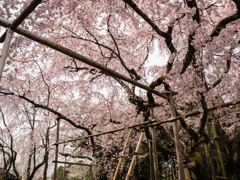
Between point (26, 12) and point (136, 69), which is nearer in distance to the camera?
point (26, 12)

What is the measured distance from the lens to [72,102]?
23.8 feet

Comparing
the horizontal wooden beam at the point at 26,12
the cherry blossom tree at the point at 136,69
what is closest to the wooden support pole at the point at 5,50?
the horizontal wooden beam at the point at 26,12

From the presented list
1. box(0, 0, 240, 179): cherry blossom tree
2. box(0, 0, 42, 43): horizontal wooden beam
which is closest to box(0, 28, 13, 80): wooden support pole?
box(0, 0, 42, 43): horizontal wooden beam

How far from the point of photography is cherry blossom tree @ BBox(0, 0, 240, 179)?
2.63m

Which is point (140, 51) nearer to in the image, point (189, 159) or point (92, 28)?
point (92, 28)

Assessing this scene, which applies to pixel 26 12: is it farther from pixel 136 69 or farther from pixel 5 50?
pixel 136 69

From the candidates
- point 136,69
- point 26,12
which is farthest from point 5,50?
point 136,69

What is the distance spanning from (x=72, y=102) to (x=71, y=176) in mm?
8410

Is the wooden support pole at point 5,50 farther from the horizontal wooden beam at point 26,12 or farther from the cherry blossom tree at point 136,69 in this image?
the cherry blossom tree at point 136,69

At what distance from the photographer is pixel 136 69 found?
5.46 metres

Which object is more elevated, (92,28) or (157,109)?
(92,28)

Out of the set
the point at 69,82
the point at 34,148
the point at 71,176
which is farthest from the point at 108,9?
the point at 71,176

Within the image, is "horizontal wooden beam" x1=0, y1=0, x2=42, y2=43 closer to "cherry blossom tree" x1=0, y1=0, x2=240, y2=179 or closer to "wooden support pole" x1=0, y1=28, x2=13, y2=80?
"wooden support pole" x1=0, y1=28, x2=13, y2=80

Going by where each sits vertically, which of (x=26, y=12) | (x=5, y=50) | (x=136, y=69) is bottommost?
(x=5, y=50)
